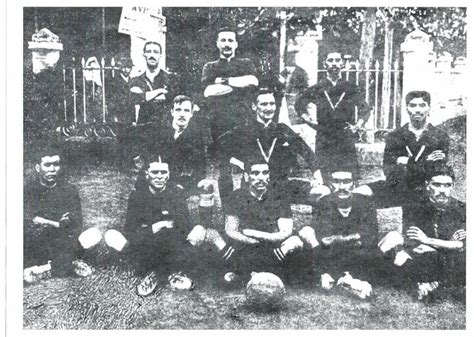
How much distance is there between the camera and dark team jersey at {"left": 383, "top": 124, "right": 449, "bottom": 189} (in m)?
4.74

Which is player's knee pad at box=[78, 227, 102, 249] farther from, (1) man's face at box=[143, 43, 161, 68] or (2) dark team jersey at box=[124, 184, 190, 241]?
(1) man's face at box=[143, 43, 161, 68]

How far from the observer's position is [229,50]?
474 cm

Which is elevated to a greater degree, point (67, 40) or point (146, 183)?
point (67, 40)

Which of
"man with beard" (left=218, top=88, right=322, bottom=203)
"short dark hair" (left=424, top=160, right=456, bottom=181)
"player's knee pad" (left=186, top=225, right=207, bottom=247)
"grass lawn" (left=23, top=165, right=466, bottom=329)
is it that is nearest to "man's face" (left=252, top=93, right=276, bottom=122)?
"man with beard" (left=218, top=88, right=322, bottom=203)

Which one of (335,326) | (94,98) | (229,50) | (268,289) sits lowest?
(335,326)

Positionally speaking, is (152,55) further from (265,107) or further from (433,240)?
(433,240)

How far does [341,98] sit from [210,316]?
7.69 feet

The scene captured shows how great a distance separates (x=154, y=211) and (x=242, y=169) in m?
0.90

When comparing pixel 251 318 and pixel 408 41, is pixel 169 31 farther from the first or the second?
pixel 251 318

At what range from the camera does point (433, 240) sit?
4719 millimetres

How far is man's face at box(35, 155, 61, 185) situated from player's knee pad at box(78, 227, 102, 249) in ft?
1.81

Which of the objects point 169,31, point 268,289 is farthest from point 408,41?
point 268,289

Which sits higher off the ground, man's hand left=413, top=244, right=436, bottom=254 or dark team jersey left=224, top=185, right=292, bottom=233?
dark team jersey left=224, top=185, right=292, bottom=233

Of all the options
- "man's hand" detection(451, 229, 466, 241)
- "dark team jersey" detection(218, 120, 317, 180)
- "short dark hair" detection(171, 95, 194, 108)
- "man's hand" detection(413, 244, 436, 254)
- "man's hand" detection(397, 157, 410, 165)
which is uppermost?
"short dark hair" detection(171, 95, 194, 108)
